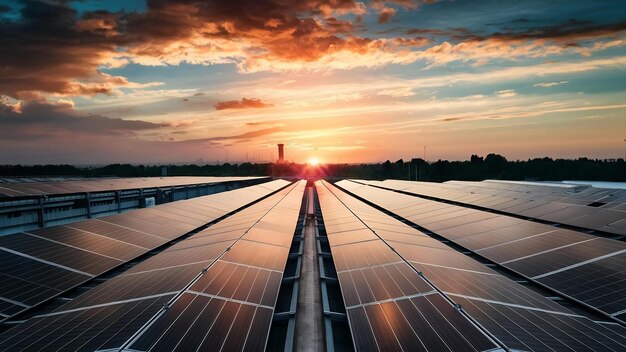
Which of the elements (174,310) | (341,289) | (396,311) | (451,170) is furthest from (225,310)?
(451,170)

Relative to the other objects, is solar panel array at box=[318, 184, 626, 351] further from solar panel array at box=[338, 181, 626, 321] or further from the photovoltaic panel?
the photovoltaic panel

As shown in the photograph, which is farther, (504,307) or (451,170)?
(451,170)

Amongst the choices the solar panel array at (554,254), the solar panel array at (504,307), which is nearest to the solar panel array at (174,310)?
the solar panel array at (504,307)

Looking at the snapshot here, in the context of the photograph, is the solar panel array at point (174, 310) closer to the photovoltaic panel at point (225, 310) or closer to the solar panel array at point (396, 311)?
the photovoltaic panel at point (225, 310)

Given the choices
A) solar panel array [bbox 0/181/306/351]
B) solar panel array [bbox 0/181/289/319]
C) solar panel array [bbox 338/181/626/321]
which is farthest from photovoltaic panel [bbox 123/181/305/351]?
solar panel array [bbox 338/181/626/321]

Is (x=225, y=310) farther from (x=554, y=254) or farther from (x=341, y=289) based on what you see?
(x=554, y=254)

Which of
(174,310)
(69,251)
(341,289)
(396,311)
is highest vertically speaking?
(69,251)

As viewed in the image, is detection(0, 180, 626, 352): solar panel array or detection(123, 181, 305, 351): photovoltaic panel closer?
detection(123, 181, 305, 351): photovoltaic panel

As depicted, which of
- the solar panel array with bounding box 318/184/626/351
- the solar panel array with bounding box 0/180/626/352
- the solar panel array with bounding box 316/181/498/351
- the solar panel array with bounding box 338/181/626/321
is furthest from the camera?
the solar panel array with bounding box 338/181/626/321
